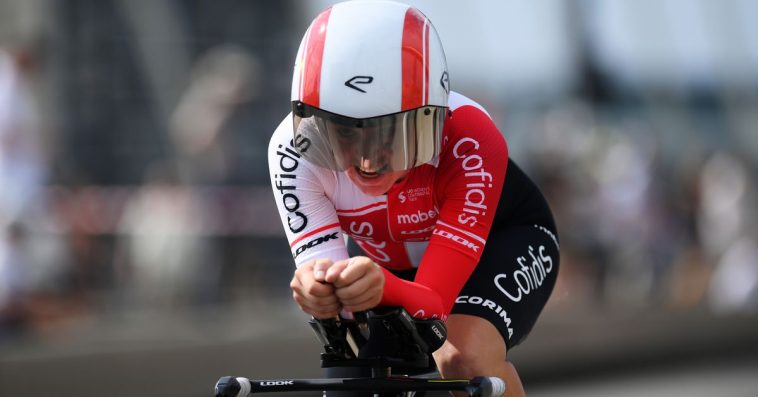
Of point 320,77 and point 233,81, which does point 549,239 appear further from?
point 233,81

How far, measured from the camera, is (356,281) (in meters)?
3.45

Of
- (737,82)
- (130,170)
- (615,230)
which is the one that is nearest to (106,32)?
(130,170)

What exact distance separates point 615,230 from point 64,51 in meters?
6.80

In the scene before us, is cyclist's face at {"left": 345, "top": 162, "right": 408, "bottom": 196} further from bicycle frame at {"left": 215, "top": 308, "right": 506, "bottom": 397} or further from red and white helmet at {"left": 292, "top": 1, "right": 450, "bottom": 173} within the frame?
bicycle frame at {"left": 215, "top": 308, "right": 506, "bottom": 397}

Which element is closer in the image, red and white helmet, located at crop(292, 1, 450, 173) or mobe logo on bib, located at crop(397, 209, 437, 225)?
red and white helmet, located at crop(292, 1, 450, 173)

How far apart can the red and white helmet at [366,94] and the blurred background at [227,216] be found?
2.06 m

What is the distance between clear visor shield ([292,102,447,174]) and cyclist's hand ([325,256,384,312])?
47 cm

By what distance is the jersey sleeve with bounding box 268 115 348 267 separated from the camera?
4102mm

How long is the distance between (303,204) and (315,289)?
0.72 meters

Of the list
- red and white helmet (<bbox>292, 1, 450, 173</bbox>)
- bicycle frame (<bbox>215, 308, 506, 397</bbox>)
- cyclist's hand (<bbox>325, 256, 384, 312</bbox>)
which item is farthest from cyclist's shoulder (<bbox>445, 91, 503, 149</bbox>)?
cyclist's hand (<bbox>325, 256, 384, 312</bbox>)

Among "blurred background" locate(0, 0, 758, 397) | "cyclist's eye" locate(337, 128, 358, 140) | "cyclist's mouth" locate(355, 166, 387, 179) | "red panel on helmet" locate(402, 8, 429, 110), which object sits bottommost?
"blurred background" locate(0, 0, 758, 397)

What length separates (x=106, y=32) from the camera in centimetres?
1253

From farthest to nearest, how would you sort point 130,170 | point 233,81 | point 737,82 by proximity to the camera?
point 737,82, point 130,170, point 233,81

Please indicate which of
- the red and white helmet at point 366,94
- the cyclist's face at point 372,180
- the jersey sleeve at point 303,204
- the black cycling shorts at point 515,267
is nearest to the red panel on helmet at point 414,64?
the red and white helmet at point 366,94
